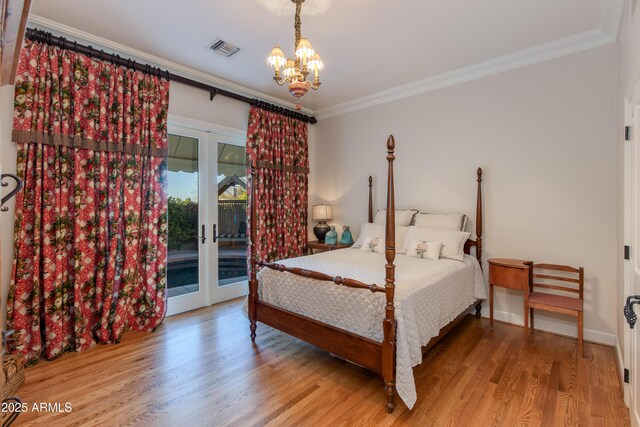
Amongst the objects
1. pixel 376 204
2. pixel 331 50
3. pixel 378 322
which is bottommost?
pixel 378 322

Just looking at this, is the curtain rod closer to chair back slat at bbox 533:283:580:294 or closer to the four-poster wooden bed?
the four-poster wooden bed

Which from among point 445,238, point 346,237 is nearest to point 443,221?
point 445,238

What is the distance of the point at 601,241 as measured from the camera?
9.88ft

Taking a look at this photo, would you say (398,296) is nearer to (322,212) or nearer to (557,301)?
(557,301)

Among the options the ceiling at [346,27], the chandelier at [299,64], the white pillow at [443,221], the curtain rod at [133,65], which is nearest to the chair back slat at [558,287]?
the white pillow at [443,221]

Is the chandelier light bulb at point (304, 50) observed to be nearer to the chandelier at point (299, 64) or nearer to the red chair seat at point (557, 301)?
the chandelier at point (299, 64)

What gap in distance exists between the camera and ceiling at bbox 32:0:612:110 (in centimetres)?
261

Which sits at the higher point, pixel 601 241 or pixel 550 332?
pixel 601 241

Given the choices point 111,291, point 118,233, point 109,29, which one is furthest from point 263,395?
point 109,29

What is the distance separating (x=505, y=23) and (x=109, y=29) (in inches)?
137

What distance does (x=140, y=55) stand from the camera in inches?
132

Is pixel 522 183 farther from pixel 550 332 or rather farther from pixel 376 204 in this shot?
pixel 376 204

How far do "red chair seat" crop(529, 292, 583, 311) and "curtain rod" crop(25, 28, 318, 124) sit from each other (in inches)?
149

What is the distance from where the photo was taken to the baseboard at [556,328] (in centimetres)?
300
